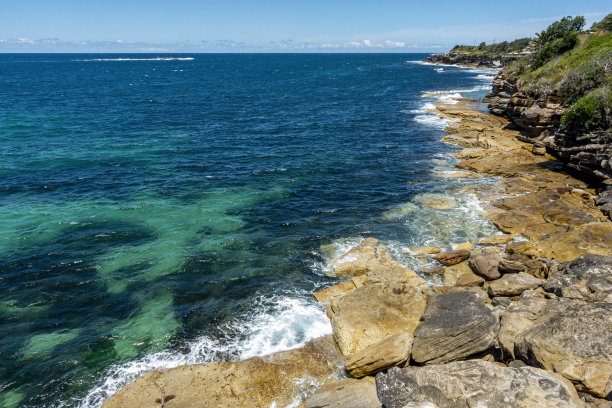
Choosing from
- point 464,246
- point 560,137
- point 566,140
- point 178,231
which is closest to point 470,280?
point 464,246

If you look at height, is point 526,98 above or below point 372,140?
above

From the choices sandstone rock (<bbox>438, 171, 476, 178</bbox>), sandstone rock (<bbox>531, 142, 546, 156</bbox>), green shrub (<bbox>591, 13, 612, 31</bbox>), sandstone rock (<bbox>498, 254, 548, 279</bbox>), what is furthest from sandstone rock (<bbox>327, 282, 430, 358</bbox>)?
green shrub (<bbox>591, 13, 612, 31</bbox>)

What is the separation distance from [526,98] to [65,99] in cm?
9642

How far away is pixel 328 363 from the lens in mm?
16562

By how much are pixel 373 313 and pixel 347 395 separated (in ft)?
17.6

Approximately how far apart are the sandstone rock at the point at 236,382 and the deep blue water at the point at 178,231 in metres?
1.04

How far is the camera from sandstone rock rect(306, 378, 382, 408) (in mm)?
13062

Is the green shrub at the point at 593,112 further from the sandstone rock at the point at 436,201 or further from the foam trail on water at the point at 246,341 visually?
the foam trail on water at the point at 246,341

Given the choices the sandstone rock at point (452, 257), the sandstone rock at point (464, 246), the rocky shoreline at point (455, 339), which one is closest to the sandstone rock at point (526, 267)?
the rocky shoreline at point (455, 339)

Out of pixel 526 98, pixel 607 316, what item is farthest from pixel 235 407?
pixel 526 98

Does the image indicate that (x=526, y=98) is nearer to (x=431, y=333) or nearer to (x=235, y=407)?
(x=431, y=333)

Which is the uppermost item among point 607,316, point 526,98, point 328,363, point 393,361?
point 526,98

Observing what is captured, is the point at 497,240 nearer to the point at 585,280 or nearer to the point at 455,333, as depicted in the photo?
the point at 585,280

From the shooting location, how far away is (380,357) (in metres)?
15.3
